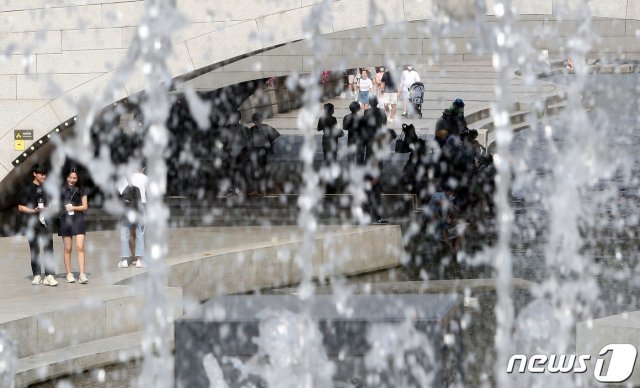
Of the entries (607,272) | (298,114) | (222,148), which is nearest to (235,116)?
(222,148)

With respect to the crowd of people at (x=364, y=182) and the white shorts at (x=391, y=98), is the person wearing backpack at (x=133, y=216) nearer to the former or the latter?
the crowd of people at (x=364, y=182)

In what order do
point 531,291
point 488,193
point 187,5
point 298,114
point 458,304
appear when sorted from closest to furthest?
point 458,304 < point 531,291 < point 187,5 < point 488,193 < point 298,114

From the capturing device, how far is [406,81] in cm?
3444

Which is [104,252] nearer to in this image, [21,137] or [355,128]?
[21,137]

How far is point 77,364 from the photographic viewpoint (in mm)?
10961

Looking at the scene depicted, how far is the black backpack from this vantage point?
1554cm

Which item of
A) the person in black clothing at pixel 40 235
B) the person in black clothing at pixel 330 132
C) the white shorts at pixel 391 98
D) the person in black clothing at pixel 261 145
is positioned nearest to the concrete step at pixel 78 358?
the person in black clothing at pixel 40 235

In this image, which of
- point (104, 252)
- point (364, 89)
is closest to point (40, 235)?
point (104, 252)

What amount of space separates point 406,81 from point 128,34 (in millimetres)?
15995

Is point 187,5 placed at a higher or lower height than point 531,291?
higher

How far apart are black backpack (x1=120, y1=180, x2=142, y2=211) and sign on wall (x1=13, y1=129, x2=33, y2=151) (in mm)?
4352

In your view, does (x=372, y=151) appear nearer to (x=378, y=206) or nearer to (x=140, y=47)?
(x=378, y=206)

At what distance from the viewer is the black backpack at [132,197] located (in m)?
15.5

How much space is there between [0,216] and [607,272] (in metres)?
9.02
